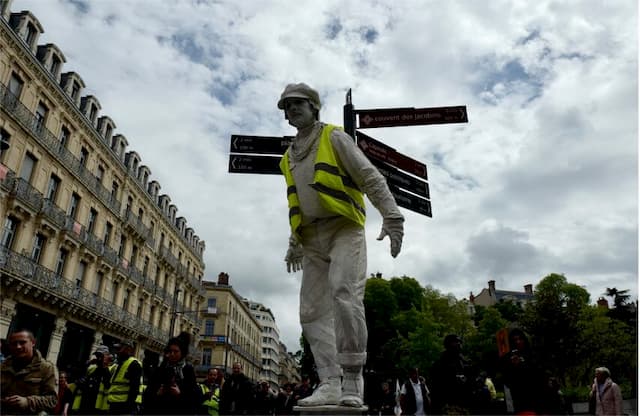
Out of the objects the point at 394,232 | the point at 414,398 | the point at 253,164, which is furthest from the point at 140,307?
the point at 394,232

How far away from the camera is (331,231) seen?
3.30m

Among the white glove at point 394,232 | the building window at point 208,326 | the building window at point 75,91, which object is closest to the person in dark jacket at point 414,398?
the white glove at point 394,232

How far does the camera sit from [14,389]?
11.3ft

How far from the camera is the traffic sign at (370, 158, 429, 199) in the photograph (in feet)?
16.6

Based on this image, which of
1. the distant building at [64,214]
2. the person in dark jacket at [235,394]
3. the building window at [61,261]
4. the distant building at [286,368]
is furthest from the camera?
the distant building at [286,368]

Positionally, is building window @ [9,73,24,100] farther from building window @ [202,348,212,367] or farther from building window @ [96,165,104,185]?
building window @ [202,348,212,367]

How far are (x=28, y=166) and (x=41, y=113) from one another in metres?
2.70

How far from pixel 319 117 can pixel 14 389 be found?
10.2 ft

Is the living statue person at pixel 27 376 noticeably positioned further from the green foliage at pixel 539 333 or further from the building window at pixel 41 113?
the green foliage at pixel 539 333

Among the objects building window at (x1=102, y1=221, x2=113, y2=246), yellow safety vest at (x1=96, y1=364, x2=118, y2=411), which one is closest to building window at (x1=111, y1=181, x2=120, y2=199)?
building window at (x1=102, y1=221, x2=113, y2=246)

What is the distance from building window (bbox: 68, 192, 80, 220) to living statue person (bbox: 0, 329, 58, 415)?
859 inches

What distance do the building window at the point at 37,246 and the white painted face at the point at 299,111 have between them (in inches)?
806

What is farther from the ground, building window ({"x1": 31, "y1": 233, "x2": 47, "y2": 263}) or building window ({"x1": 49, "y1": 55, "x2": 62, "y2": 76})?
building window ({"x1": 49, "y1": 55, "x2": 62, "y2": 76})

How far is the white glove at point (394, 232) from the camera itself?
315 cm
